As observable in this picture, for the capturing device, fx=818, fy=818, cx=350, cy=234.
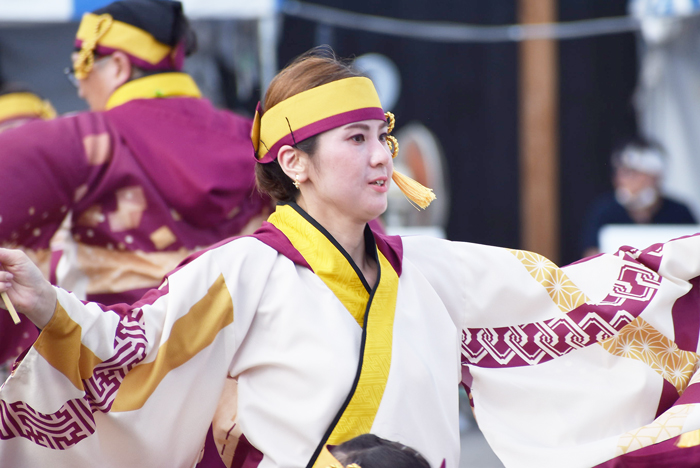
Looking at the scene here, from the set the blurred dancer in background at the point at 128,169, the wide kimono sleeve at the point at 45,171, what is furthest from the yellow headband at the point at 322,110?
the wide kimono sleeve at the point at 45,171

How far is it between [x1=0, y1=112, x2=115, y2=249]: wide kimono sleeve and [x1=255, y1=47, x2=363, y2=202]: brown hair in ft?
2.11

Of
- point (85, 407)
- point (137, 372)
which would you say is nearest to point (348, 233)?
point (137, 372)

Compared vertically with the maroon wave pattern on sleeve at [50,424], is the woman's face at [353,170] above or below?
above

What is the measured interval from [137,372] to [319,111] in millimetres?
574

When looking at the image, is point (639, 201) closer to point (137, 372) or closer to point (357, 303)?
point (357, 303)

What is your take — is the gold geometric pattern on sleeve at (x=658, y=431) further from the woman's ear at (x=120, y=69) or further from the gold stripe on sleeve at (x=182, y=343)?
the woman's ear at (x=120, y=69)

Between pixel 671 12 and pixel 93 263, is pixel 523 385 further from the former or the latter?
pixel 671 12

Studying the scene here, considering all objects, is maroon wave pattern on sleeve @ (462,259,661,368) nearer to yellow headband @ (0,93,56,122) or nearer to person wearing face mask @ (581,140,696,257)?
yellow headband @ (0,93,56,122)

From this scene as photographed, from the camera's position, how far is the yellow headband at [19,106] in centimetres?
358

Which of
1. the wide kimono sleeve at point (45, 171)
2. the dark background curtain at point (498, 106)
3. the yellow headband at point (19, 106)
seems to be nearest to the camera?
the wide kimono sleeve at point (45, 171)

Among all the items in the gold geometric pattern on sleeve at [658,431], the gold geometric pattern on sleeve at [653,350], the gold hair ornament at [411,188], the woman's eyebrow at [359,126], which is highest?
the woman's eyebrow at [359,126]

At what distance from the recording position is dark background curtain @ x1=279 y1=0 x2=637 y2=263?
525 centimetres

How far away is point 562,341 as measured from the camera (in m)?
1.70

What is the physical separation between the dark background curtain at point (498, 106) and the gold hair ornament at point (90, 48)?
2.96m
